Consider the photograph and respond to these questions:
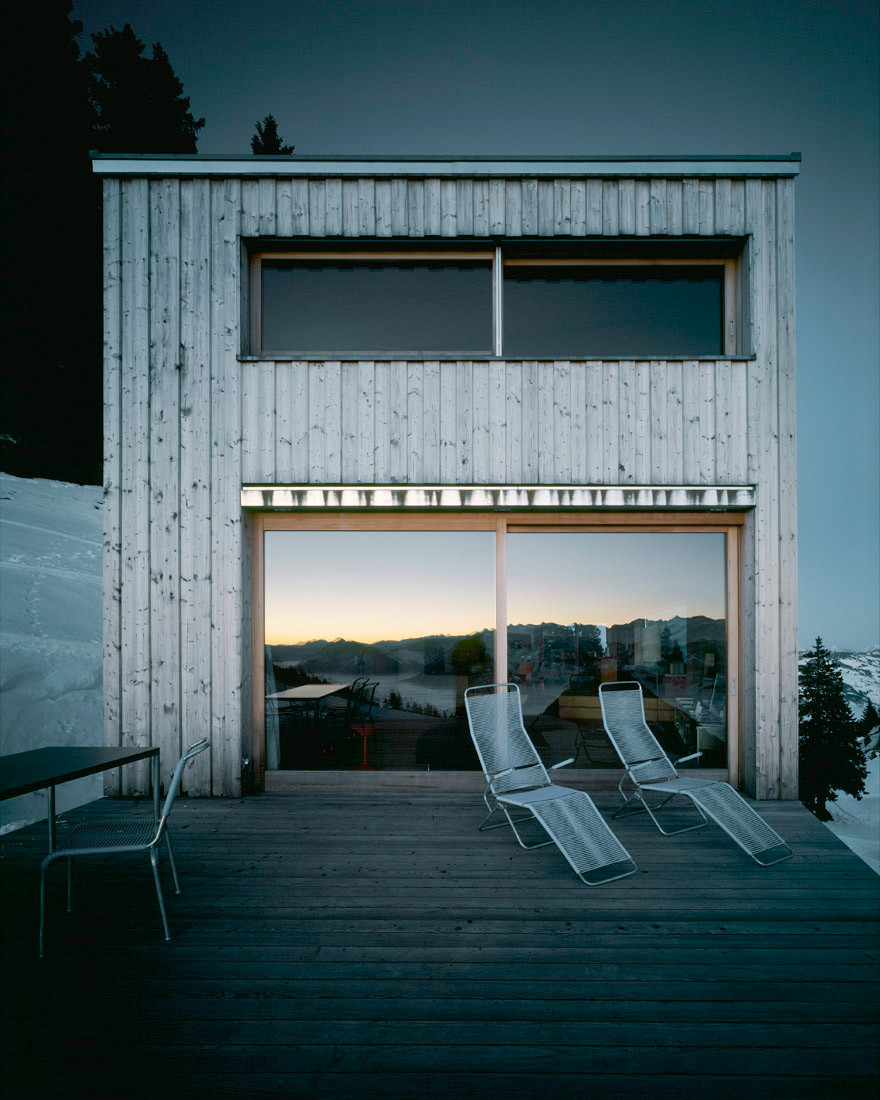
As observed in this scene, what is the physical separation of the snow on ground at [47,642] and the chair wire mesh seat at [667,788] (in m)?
8.14

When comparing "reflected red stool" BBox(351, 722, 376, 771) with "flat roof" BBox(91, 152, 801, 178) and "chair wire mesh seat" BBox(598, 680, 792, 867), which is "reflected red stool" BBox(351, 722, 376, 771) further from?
"flat roof" BBox(91, 152, 801, 178)

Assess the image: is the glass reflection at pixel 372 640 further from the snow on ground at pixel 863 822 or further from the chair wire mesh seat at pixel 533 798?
the snow on ground at pixel 863 822

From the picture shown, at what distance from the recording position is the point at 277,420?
5672 mm

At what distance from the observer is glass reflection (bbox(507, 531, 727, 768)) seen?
5.92 metres

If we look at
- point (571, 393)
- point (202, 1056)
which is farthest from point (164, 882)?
point (571, 393)

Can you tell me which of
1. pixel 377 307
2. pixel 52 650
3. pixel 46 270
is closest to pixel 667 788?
pixel 377 307

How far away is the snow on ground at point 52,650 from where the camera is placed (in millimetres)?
9148

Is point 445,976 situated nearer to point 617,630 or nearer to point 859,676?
point 617,630

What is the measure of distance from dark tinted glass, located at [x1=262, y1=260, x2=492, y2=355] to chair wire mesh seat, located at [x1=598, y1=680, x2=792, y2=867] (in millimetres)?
3627

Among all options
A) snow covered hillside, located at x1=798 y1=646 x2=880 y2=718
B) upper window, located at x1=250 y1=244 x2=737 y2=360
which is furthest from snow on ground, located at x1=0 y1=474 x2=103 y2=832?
snow covered hillside, located at x1=798 y1=646 x2=880 y2=718

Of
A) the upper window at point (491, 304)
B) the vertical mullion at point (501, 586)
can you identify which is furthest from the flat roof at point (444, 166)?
the vertical mullion at point (501, 586)

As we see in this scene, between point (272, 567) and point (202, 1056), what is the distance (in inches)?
164

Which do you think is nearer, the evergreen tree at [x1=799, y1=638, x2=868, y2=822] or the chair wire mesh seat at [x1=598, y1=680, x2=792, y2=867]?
the chair wire mesh seat at [x1=598, y1=680, x2=792, y2=867]

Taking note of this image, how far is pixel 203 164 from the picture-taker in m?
5.64
